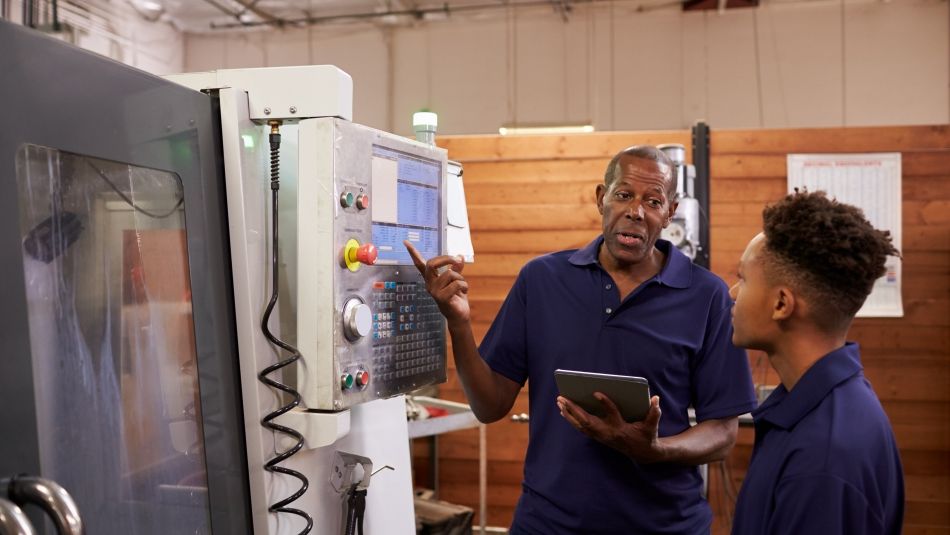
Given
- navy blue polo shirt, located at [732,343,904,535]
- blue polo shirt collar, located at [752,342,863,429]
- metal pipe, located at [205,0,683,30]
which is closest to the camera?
navy blue polo shirt, located at [732,343,904,535]

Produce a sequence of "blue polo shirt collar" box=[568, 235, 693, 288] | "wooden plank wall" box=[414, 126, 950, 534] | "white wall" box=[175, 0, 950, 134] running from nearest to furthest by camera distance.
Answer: "blue polo shirt collar" box=[568, 235, 693, 288]
"wooden plank wall" box=[414, 126, 950, 534]
"white wall" box=[175, 0, 950, 134]

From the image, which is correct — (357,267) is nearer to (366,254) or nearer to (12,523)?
(366,254)

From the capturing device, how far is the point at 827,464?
3.21 feet

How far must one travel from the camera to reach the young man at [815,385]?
975 millimetres

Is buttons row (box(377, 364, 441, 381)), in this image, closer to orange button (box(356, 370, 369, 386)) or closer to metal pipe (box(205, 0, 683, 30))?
orange button (box(356, 370, 369, 386))

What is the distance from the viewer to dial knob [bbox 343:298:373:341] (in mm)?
1396

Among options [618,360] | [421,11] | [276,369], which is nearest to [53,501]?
[276,369]

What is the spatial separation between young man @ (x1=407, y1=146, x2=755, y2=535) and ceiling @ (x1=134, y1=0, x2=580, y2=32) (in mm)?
4179

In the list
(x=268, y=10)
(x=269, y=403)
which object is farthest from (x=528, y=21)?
(x=269, y=403)

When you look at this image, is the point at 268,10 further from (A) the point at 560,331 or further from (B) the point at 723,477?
(A) the point at 560,331

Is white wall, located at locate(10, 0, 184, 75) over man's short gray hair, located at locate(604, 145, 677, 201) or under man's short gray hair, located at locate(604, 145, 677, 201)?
over

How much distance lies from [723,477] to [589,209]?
154 centimetres

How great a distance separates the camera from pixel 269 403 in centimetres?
139

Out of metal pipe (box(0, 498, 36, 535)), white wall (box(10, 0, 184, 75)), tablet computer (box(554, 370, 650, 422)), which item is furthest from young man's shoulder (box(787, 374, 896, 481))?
white wall (box(10, 0, 184, 75))
